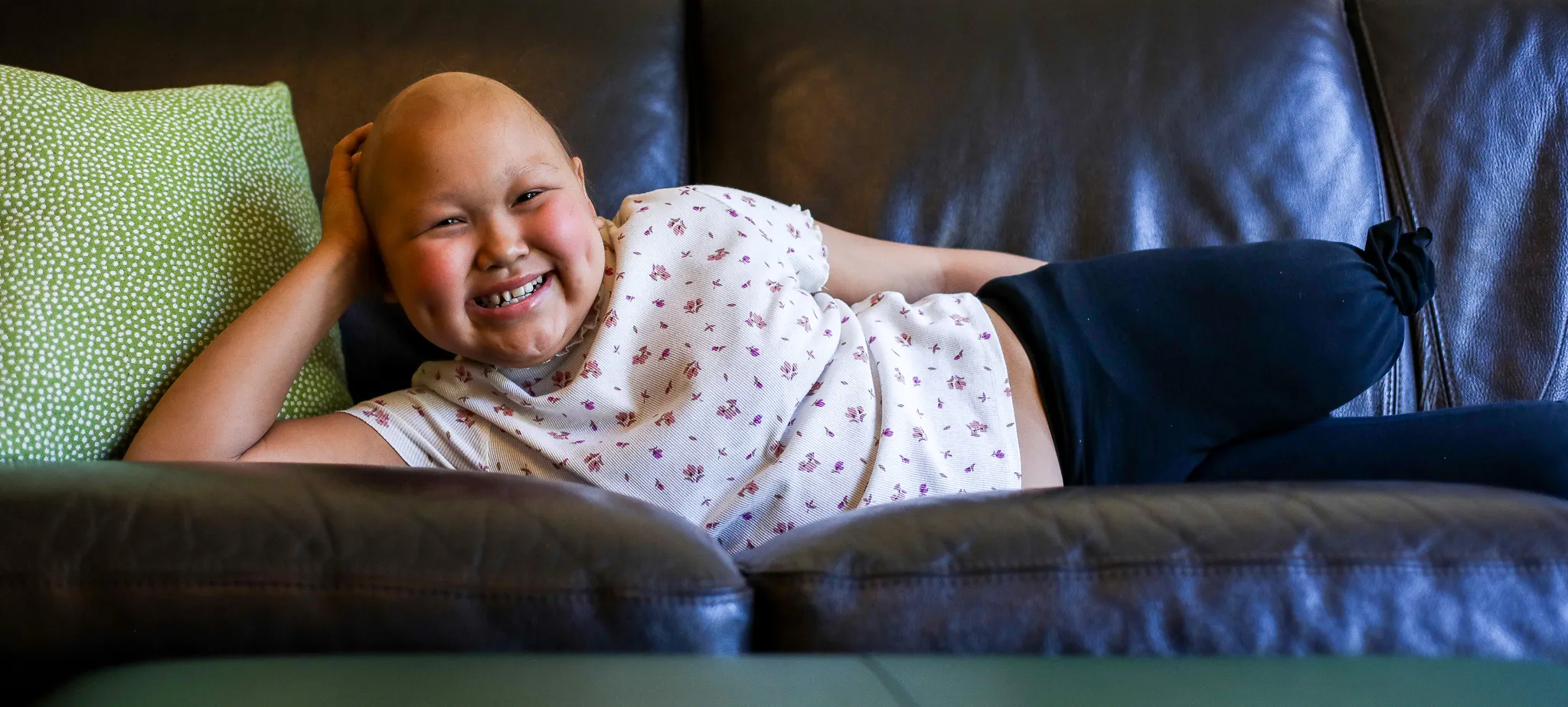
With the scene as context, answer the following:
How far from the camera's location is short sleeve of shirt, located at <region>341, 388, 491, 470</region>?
1.00 metres

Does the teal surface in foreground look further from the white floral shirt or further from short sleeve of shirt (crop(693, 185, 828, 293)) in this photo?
short sleeve of shirt (crop(693, 185, 828, 293))

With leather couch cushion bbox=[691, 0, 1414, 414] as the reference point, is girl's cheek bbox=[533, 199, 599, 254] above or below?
below

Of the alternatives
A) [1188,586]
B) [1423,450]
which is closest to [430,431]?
[1188,586]

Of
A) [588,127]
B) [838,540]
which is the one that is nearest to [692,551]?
[838,540]

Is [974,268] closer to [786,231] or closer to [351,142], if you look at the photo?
[786,231]

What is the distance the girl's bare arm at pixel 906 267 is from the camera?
1.25 m

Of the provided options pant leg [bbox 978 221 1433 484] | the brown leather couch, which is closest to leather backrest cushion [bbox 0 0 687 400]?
the brown leather couch

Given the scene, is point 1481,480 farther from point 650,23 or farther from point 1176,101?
point 650,23

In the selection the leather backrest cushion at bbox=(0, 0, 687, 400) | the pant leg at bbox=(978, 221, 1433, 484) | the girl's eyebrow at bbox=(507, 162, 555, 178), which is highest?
the leather backrest cushion at bbox=(0, 0, 687, 400)

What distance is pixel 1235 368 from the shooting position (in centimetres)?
107

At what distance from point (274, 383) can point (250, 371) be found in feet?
0.08

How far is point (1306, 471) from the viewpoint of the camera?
1068 millimetres

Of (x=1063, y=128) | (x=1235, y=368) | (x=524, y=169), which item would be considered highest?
(x=1063, y=128)

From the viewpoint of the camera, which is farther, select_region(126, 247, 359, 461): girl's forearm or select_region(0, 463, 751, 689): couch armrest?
select_region(126, 247, 359, 461): girl's forearm
